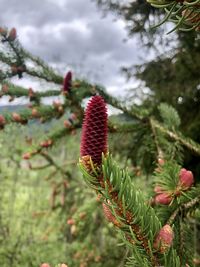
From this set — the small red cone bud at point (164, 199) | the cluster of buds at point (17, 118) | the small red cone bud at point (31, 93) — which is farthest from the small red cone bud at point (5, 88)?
the small red cone bud at point (164, 199)

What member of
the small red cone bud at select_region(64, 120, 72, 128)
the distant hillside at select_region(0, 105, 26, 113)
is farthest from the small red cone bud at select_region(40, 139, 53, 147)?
the distant hillside at select_region(0, 105, 26, 113)

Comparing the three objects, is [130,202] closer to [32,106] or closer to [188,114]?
[32,106]

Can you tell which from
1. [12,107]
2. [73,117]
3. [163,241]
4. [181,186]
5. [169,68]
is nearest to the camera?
[163,241]

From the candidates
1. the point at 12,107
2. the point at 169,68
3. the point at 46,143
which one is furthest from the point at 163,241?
the point at 169,68

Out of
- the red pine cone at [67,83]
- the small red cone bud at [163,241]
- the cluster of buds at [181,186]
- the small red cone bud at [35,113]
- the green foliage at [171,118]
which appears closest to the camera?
the small red cone bud at [163,241]

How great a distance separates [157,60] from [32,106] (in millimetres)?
2650

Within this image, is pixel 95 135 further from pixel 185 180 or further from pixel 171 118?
pixel 171 118

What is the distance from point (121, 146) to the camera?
581 centimetres

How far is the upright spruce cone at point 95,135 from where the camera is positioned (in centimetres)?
98

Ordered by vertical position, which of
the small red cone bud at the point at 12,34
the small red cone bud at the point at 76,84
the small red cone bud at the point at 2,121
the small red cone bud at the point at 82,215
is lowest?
the small red cone bud at the point at 82,215

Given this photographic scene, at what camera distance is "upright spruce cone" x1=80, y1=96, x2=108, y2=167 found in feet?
3.21

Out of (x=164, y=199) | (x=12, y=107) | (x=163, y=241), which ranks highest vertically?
(x=12, y=107)

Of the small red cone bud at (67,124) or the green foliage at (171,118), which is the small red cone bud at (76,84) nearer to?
the small red cone bud at (67,124)

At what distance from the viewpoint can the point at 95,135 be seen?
986mm
